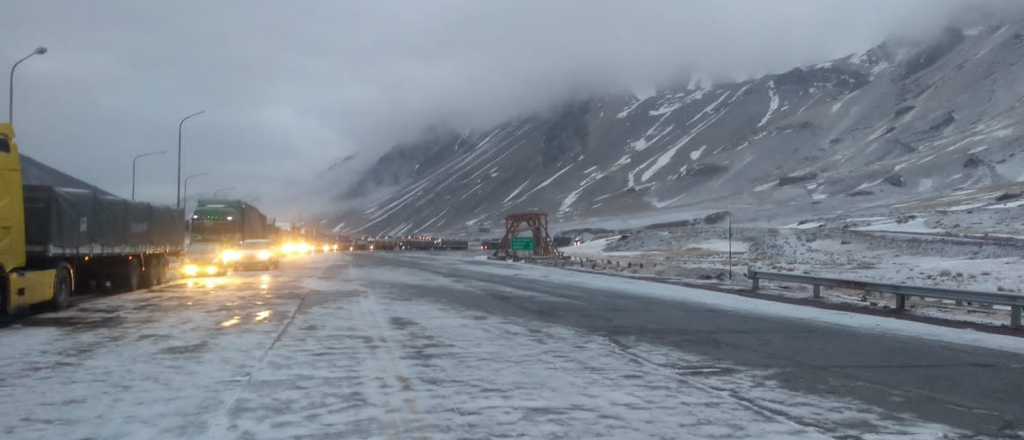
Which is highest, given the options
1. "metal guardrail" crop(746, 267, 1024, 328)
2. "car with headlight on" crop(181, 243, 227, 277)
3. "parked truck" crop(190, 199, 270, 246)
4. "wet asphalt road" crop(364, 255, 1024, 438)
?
"parked truck" crop(190, 199, 270, 246)

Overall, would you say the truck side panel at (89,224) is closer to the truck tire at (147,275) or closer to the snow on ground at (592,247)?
the truck tire at (147,275)

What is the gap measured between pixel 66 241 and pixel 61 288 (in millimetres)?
1482

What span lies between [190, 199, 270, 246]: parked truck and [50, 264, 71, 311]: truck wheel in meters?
22.4

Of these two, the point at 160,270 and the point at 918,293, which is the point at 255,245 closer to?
the point at 160,270

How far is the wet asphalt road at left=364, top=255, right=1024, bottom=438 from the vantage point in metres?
8.71

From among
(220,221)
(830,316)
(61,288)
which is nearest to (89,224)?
(61,288)

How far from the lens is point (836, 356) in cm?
1222

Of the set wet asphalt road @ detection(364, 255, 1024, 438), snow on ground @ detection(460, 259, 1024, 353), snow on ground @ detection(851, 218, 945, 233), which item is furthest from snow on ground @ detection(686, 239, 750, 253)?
wet asphalt road @ detection(364, 255, 1024, 438)

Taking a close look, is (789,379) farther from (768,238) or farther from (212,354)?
(768,238)

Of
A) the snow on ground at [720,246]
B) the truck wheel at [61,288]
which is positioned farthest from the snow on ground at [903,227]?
the truck wheel at [61,288]

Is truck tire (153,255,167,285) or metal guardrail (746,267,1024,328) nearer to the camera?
metal guardrail (746,267,1024,328)

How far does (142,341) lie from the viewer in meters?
13.0

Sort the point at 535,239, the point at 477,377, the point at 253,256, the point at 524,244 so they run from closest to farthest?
the point at 477,377 < the point at 253,256 < the point at 524,244 < the point at 535,239

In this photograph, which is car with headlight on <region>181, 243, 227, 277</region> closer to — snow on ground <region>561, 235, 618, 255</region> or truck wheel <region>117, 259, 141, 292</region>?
truck wheel <region>117, 259, 141, 292</region>
